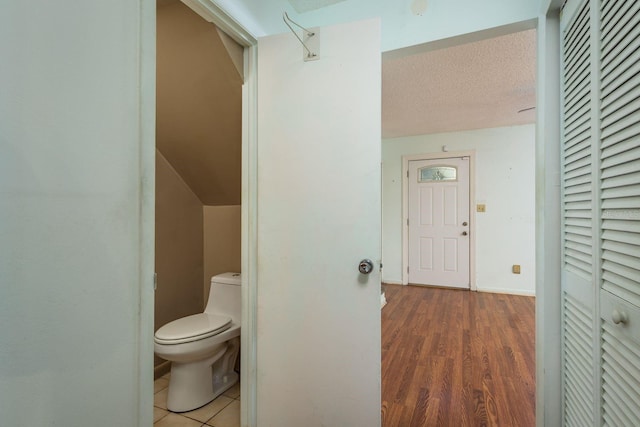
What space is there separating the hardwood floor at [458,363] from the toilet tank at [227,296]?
3.65 feet

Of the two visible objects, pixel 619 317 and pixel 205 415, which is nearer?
pixel 619 317

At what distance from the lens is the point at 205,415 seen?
1.66 m

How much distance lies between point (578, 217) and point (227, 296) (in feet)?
6.36

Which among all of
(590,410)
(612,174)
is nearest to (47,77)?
(612,174)

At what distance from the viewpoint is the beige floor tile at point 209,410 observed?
1645mm

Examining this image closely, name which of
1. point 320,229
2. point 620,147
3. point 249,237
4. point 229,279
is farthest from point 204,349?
point 620,147

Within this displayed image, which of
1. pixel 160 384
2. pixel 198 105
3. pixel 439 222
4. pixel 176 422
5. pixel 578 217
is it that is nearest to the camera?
pixel 578 217

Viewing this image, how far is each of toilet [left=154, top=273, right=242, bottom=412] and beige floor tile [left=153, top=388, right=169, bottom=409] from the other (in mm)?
85

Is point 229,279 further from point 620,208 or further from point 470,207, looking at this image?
point 470,207

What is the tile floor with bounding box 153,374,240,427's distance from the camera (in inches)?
62.7

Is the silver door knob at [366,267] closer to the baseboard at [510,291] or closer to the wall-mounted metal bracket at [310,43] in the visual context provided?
the wall-mounted metal bracket at [310,43]

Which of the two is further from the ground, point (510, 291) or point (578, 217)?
point (578, 217)

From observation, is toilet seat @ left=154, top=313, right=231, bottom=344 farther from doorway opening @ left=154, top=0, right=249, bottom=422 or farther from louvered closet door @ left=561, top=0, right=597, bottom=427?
louvered closet door @ left=561, top=0, right=597, bottom=427

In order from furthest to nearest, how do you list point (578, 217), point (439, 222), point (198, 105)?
point (439, 222) → point (198, 105) → point (578, 217)
